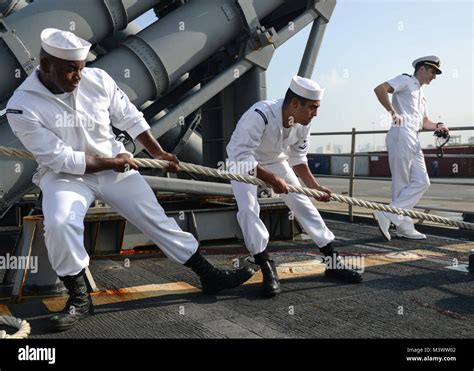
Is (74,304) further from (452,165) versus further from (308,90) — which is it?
(452,165)

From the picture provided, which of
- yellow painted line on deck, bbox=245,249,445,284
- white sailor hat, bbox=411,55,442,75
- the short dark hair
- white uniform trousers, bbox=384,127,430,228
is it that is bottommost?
→ yellow painted line on deck, bbox=245,249,445,284

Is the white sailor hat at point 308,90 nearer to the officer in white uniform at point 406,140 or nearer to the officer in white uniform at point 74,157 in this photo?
the officer in white uniform at point 74,157

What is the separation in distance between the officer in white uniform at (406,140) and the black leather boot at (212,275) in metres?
2.49

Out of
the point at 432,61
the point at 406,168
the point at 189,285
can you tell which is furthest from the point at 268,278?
the point at 432,61

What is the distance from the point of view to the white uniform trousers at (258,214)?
3748 millimetres

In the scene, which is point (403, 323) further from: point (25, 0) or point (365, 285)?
point (25, 0)

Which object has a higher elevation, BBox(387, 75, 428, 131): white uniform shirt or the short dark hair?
BBox(387, 75, 428, 131): white uniform shirt

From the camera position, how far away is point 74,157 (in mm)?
2990

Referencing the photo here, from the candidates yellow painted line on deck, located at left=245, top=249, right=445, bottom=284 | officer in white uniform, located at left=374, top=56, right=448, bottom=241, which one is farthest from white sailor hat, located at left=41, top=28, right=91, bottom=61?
officer in white uniform, located at left=374, top=56, right=448, bottom=241

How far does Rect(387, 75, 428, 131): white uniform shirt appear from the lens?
226 inches

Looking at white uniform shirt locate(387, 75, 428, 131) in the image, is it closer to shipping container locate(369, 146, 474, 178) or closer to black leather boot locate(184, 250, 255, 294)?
black leather boot locate(184, 250, 255, 294)

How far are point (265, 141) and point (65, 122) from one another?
142cm

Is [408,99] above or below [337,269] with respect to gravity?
above
